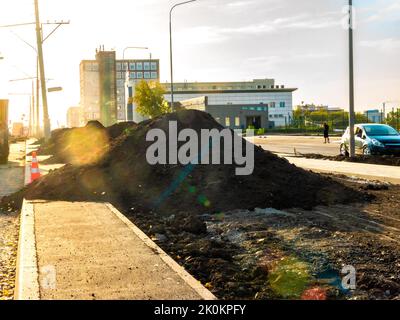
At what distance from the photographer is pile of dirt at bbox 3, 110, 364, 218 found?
1093 centimetres

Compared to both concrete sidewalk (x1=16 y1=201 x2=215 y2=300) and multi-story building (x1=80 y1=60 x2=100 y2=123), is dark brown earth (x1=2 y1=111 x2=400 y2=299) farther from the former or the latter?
multi-story building (x1=80 y1=60 x2=100 y2=123)

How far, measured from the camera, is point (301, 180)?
480 inches

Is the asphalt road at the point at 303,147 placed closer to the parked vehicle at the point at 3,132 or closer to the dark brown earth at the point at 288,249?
the parked vehicle at the point at 3,132

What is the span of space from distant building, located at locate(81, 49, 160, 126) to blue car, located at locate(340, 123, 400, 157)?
305ft

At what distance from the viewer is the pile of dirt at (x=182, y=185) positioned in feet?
35.9

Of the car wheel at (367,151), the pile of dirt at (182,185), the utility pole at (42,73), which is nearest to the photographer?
the pile of dirt at (182,185)

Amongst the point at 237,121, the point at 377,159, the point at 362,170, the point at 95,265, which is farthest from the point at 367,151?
the point at 237,121

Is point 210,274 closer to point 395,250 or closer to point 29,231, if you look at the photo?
point 395,250

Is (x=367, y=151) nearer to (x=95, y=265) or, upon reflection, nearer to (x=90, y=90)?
(x=95, y=265)

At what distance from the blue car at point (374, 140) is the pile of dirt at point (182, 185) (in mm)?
10688

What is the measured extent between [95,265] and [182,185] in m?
5.78

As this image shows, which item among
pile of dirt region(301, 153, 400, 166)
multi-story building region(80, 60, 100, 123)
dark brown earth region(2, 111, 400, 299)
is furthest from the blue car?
multi-story building region(80, 60, 100, 123)

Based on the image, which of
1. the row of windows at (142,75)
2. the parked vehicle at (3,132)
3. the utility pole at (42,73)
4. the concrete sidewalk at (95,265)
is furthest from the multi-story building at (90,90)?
the concrete sidewalk at (95,265)

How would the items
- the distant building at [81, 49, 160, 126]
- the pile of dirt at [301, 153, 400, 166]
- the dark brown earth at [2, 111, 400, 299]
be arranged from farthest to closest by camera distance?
the distant building at [81, 49, 160, 126] < the pile of dirt at [301, 153, 400, 166] < the dark brown earth at [2, 111, 400, 299]
